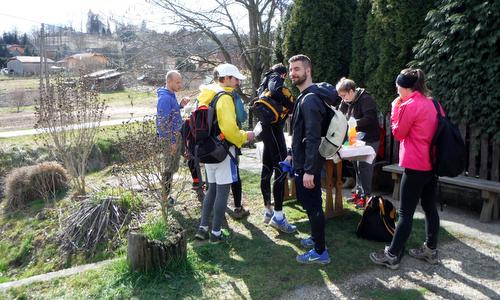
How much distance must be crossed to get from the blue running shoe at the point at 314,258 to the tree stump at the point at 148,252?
1.26 m

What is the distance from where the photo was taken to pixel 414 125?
154 inches

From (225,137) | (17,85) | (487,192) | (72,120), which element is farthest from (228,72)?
(17,85)

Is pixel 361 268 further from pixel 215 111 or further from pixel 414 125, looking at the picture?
pixel 215 111

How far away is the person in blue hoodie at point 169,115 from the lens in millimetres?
5277

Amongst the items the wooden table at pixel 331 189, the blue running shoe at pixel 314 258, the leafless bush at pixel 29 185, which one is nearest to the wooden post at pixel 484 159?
the wooden table at pixel 331 189

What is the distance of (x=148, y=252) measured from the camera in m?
3.94

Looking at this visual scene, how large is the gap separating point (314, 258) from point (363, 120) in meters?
2.40

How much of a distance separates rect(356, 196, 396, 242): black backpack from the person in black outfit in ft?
2.78

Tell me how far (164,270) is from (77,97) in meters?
4.40

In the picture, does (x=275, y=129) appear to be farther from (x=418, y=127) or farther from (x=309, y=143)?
(x=418, y=127)

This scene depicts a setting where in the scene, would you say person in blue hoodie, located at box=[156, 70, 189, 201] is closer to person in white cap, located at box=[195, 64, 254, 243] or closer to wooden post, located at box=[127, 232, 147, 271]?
person in white cap, located at box=[195, 64, 254, 243]

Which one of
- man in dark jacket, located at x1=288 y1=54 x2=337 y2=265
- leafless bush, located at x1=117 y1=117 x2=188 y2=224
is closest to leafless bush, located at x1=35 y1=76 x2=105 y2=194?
leafless bush, located at x1=117 y1=117 x2=188 y2=224

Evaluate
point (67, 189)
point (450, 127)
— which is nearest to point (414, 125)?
point (450, 127)

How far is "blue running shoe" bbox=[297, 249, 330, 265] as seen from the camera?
4266 mm
